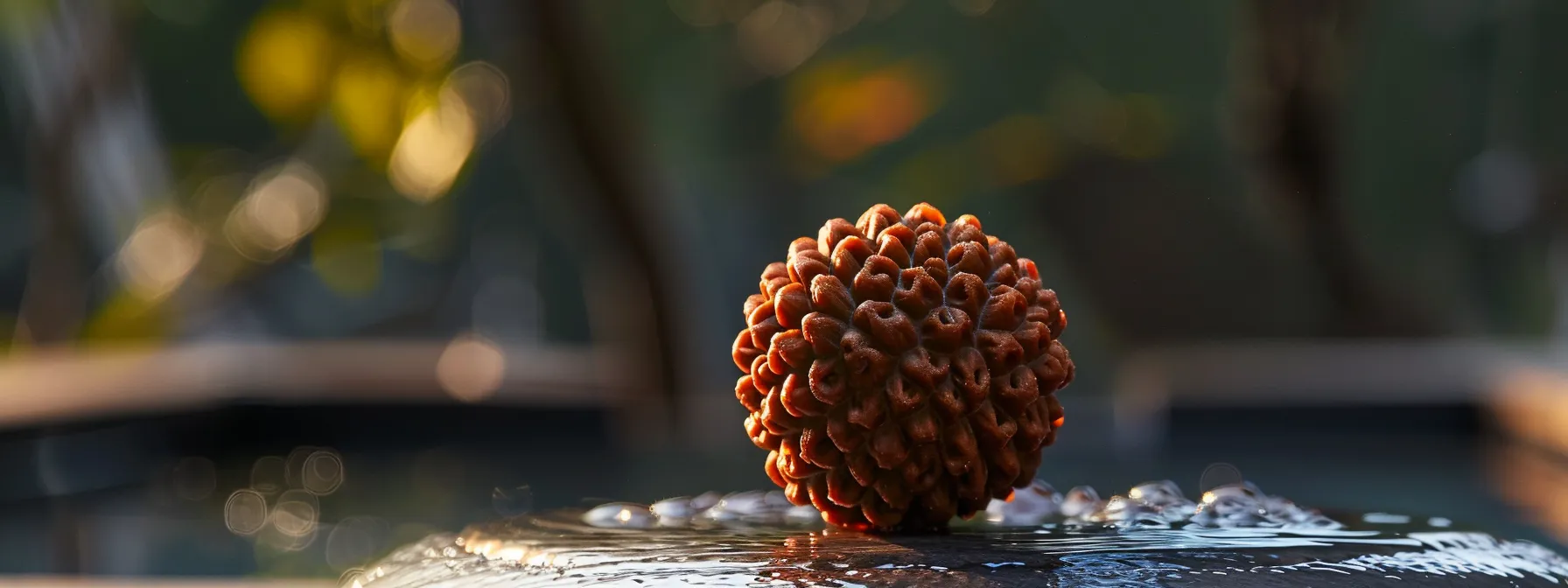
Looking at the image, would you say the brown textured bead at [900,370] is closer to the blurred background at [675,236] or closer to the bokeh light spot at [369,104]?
the blurred background at [675,236]

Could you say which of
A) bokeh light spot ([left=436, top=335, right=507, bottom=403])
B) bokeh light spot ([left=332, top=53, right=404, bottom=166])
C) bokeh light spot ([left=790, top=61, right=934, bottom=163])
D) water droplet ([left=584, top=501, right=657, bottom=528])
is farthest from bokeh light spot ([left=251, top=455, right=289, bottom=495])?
bokeh light spot ([left=790, top=61, right=934, bottom=163])

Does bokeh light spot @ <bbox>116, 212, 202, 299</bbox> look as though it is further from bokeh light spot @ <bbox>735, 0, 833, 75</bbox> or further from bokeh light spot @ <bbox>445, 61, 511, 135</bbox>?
bokeh light spot @ <bbox>735, 0, 833, 75</bbox>

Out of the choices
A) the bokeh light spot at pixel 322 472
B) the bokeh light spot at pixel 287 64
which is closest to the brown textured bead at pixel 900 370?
the bokeh light spot at pixel 287 64

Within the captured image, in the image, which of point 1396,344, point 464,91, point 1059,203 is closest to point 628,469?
point 464,91

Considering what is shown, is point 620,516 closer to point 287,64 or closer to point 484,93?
point 287,64

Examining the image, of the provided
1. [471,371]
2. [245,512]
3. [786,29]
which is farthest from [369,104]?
[786,29]

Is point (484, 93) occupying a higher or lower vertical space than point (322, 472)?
higher

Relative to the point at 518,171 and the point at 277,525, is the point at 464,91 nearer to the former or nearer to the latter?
the point at 277,525
